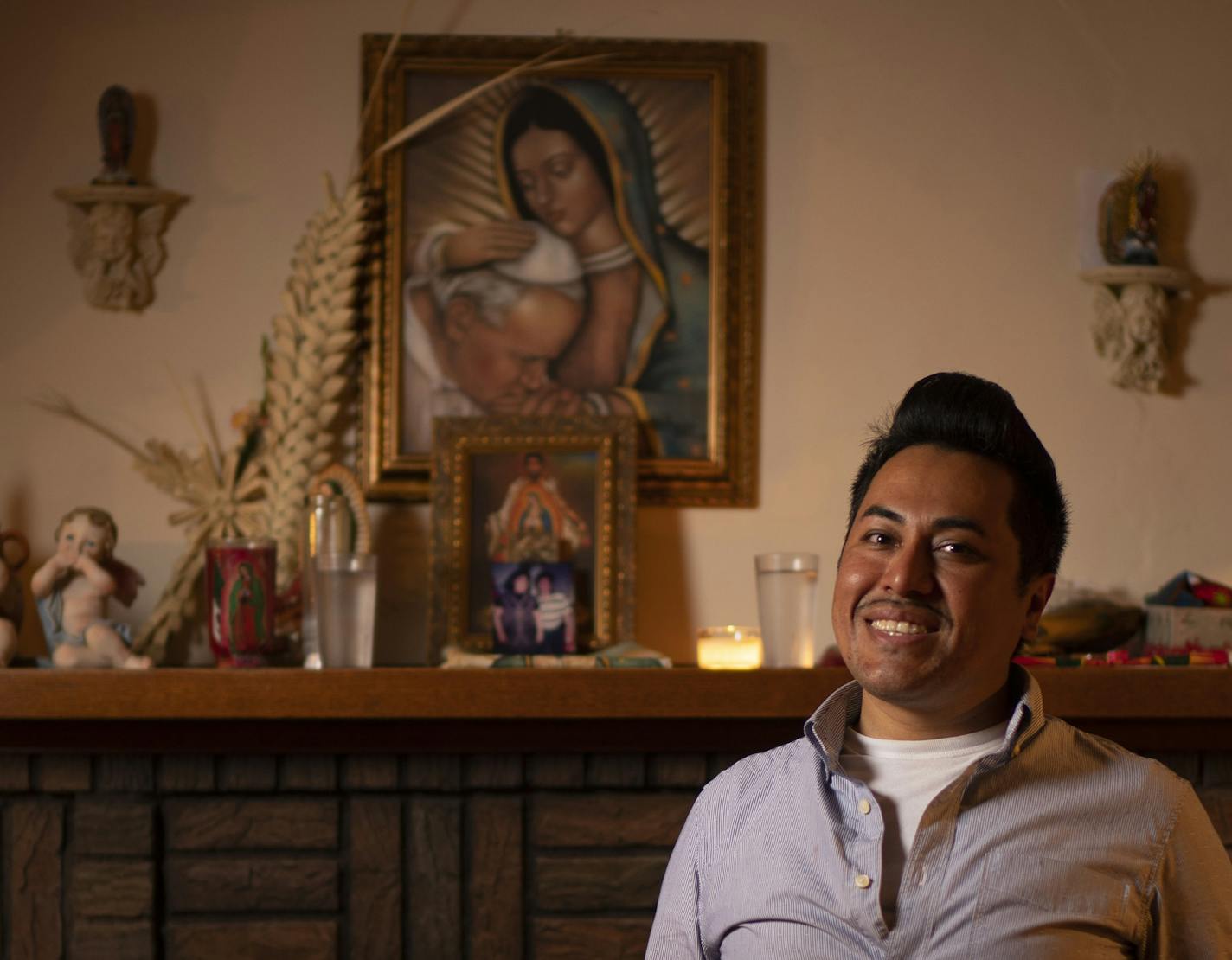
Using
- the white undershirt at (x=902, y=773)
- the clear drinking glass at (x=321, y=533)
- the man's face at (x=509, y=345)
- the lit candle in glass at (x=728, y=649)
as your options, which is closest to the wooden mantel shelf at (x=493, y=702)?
the lit candle in glass at (x=728, y=649)

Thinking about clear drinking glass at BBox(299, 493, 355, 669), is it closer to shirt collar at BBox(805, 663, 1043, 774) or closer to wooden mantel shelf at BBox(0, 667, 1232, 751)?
wooden mantel shelf at BBox(0, 667, 1232, 751)

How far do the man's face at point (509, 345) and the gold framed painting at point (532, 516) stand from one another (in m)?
0.08

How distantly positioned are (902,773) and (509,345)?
132 centimetres

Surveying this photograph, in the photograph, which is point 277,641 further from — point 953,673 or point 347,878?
point 953,673

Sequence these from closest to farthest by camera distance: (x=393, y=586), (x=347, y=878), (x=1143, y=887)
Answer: (x=1143, y=887)
(x=347, y=878)
(x=393, y=586)

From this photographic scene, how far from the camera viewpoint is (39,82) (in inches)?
Result: 96.5

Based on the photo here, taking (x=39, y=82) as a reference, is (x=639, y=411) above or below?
below

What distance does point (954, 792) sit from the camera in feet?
4.17

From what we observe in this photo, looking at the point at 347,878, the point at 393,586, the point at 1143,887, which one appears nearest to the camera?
the point at 1143,887

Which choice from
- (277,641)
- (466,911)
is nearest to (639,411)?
(277,641)

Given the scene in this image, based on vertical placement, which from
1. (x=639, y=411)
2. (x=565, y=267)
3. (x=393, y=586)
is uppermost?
(x=565, y=267)

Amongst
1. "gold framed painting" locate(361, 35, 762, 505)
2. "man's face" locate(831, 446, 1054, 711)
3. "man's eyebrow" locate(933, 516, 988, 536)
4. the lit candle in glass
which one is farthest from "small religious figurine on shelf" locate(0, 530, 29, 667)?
"man's eyebrow" locate(933, 516, 988, 536)

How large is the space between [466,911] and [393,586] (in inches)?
23.6

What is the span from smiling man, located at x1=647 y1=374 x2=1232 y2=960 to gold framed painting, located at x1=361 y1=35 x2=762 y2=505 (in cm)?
106
